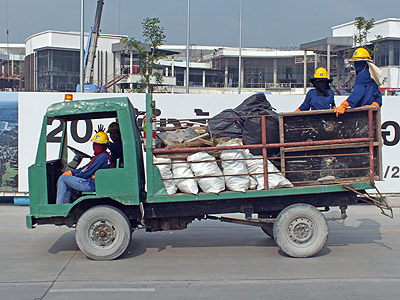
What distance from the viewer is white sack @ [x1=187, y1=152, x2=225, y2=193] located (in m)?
7.07

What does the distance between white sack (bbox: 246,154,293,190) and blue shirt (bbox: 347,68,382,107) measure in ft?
5.34

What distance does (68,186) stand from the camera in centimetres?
732

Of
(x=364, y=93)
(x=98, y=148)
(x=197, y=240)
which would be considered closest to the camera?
(x=98, y=148)

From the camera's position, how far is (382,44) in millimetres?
52531

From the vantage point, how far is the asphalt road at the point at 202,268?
235 inches

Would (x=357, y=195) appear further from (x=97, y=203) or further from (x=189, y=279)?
(x=97, y=203)

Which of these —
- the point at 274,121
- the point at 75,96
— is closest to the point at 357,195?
the point at 274,121

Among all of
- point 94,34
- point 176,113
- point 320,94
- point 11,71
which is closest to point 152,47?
point 94,34

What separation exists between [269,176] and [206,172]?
2.90ft

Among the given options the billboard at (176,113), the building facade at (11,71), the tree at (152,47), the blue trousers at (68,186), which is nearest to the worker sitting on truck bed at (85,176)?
the blue trousers at (68,186)

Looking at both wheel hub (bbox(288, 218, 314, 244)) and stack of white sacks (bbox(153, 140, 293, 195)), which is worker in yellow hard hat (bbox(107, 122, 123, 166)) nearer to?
stack of white sacks (bbox(153, 140, 293, 195))

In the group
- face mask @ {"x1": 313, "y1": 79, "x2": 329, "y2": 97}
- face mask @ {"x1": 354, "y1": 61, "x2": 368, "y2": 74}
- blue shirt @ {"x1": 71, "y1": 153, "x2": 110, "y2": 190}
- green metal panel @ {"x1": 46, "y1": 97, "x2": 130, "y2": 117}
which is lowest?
blue shirt @ {"x1": 71, "y1": 153, "x2": 110, "y2": 190}

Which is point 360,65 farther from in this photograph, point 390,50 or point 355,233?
point 390,50

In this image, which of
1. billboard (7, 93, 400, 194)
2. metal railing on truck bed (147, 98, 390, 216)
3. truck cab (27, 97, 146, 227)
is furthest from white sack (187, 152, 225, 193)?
billboard (7, 93, 400, 194)
